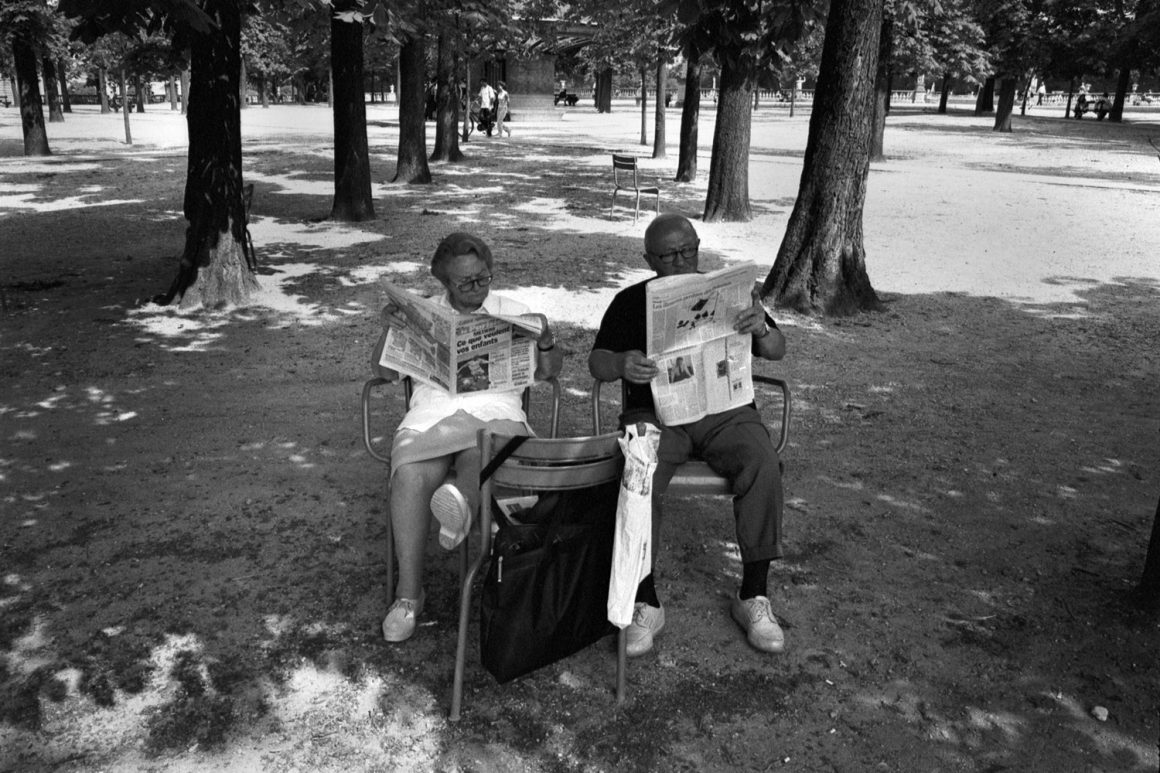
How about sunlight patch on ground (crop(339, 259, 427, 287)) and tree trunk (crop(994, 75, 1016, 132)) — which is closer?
sunlight patch on ground (crop(339, 259, 427, 287))

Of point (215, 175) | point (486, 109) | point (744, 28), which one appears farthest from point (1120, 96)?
point (215, 175)

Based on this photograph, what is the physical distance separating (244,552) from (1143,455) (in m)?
4.56

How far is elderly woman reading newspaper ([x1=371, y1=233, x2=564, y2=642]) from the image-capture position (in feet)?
10.4

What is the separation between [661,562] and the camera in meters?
3.84

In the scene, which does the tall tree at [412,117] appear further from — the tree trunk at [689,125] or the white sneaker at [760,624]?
the white sneaker at [760,624]

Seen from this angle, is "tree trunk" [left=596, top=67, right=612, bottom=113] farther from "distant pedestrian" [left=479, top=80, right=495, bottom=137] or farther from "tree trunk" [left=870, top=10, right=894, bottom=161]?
"tree trunk" [left=870, top=10, right=894, bottom=161]

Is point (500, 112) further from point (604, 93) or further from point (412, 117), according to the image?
point (604, 93)

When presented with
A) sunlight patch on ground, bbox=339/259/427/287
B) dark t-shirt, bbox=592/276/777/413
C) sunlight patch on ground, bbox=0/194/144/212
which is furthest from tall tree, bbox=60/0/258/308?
sunlight patch on ground, bbox=0/194/144/212

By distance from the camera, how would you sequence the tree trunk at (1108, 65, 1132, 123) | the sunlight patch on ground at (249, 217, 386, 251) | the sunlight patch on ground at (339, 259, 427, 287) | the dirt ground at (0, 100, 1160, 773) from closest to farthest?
the dirt ground at (0, 100, 1160, 773) < the sunlight patch on ground at (339, 259, 427, 287) < the sunlight patch on ground at (249, 217, 386, 251) < the tree trunk at (1108, 65, 1132, 123)

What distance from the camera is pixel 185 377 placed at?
6.07 meters

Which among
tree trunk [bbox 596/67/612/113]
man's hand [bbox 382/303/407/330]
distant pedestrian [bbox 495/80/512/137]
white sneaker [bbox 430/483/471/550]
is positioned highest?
tree trunk [bbox 596/67/612/113]

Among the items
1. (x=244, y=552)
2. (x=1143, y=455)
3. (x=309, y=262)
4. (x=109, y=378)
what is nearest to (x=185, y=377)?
(x=109, y=378)

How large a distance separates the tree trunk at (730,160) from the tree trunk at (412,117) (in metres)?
6.33

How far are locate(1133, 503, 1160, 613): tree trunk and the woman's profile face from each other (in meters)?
2.59
